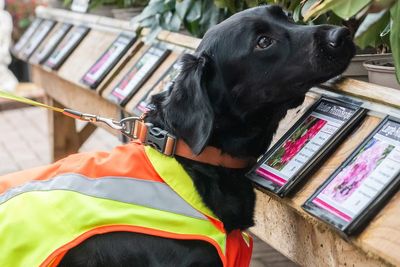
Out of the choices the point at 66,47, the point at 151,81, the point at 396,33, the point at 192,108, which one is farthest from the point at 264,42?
the point at 66,47

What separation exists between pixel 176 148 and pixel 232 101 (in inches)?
9.9

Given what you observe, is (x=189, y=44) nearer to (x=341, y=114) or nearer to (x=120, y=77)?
(x=120, y=77)

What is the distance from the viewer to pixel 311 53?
7.52 feet

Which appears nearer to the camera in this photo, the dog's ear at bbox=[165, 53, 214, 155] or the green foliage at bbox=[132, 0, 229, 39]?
the dog's ear at bbox=[165, 53, 214, 155]

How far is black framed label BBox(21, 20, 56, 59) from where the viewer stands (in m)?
6.28

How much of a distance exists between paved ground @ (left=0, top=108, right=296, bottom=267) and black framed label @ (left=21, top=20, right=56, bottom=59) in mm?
1029

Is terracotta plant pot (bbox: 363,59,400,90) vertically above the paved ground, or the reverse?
terracotta plant pot (bbox: 363,59,400,90)

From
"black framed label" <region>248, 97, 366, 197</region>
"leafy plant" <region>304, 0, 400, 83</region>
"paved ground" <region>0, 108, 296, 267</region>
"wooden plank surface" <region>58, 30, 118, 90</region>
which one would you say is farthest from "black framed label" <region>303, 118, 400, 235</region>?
"paved ground" <region>0, 108, 296, 267</region>

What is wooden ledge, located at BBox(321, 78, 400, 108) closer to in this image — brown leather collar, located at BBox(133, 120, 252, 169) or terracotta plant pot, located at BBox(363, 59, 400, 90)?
terracotta plant pot, located at BBox(363, 59, 400, 90)

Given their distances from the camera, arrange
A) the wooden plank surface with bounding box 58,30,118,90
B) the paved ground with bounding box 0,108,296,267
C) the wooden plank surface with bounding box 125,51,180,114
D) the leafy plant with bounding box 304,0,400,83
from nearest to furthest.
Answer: the leafy plant with bounding box 304,0,400,83 < the wooden plank surface with bounding box 125,51,180,114 < the wooden plank surface with bounding box 58,30,118,90 < the paved ground with bounding box 0,108,296,267

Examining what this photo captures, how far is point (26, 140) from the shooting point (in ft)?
25.2

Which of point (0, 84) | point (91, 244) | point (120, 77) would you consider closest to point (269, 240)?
point (91, 244)

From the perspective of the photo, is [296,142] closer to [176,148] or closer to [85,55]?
[176,148]

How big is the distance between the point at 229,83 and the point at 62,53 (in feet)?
10.4
